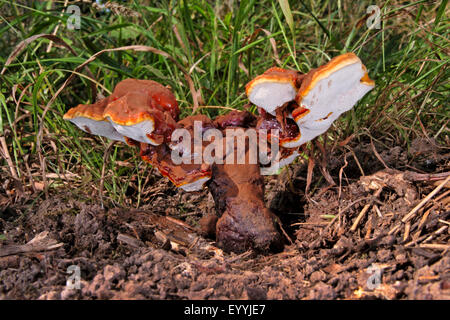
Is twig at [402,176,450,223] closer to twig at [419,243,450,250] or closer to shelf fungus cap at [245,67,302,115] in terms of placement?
twig at [419,243,450,250]

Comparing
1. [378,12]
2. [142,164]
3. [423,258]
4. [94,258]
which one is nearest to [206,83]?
[142,164]

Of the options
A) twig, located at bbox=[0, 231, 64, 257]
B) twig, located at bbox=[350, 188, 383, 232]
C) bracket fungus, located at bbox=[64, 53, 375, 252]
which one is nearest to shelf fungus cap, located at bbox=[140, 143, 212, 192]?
bracket fungus, located at bbox=[64, 53, 375, 252]

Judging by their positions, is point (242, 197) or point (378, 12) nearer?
point (242, 197)

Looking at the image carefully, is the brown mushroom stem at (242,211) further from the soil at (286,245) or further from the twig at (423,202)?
the twig at (423,202)

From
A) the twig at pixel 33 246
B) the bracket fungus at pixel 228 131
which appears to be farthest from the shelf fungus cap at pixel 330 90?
the twig at pixel 33 246

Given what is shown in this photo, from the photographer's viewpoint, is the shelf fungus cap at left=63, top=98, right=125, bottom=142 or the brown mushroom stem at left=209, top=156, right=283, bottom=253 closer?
the shelf fungus cap at left=63, top=98, right=125, bottom=142

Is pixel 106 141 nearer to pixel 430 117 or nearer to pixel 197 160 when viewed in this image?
pixel 197 160
